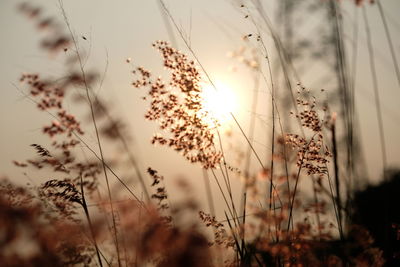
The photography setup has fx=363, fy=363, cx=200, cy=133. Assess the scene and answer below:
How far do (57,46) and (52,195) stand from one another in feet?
3.64

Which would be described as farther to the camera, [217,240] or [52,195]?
[217,240]

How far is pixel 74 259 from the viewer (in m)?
2.92

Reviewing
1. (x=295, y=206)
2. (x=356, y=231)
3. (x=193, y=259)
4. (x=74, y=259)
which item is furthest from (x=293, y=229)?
(x=193, y=259)

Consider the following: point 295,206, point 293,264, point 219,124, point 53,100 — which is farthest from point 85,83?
point 293,264

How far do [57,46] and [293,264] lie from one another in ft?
7.92

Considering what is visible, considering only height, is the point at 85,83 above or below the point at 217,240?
above

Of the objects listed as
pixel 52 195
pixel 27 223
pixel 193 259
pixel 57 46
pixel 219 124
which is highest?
pixel 57 46

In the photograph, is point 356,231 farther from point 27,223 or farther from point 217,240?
point 27,223

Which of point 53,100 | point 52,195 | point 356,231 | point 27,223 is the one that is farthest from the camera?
point 356,231

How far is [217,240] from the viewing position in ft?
9.10

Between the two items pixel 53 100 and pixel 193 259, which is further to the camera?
pixel 53 100

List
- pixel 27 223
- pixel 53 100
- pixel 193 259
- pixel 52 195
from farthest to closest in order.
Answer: pixel 53 100 < pixel 52 195 < pixel 27 223 < pixel 193 259

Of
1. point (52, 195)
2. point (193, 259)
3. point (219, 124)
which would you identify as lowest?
point (193, 259)

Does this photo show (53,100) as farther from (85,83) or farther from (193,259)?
(193,259)
